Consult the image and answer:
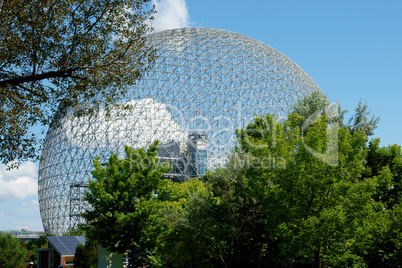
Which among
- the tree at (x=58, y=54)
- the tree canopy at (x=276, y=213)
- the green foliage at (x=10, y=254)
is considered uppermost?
the tree at (x=58, y=54)

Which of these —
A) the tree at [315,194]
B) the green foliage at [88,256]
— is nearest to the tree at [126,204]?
the tree at [315,194]

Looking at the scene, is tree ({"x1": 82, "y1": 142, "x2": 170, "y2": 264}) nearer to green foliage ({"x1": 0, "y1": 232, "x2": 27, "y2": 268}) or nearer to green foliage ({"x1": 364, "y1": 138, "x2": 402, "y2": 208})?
green foliage ({"x1": 364, "y1": 138, "x2": 402, "y2": 208})

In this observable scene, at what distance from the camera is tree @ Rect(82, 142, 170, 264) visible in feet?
59.2

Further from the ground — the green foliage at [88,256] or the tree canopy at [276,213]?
the tree canopy at [276,213]

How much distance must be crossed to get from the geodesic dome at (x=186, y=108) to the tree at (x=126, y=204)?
35.5 ft

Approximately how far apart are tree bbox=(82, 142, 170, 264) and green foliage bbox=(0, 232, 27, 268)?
75.3 ft

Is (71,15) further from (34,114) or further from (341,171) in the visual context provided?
(341,171)

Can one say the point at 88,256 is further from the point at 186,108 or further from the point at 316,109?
the point at 316,109

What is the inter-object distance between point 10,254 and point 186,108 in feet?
76.7

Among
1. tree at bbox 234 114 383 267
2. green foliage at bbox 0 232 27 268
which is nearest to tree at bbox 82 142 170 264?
tree at bbox 234 114 383 267

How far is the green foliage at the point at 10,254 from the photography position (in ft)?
121

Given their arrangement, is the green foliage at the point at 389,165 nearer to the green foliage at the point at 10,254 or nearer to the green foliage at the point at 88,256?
→ the green foliage at the point at 88,256

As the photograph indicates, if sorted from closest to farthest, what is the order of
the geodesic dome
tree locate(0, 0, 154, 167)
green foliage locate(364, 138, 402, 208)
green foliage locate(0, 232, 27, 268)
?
tree locate(0, 0, 154, 167) → green foliage locate(364, 138, 402, 208) → the geodesic dome → green foliage locate(0, 232, 27, 268)

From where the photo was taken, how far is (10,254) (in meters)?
37.7
